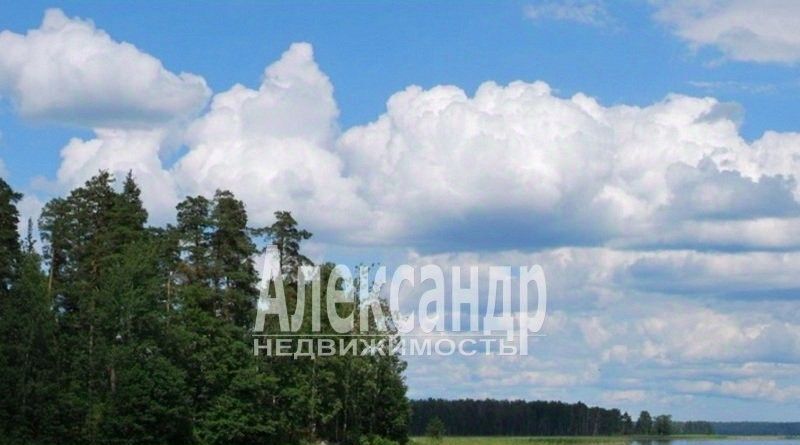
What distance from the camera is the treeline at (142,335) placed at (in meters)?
57.3

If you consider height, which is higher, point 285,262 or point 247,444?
point 285,262

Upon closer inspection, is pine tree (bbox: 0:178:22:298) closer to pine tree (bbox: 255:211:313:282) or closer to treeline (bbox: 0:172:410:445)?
treeline (bbox: 0:172:410:445)

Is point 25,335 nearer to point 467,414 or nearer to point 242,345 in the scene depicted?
point 242,345

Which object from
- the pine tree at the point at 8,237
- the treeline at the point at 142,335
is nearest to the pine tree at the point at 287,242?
the treeline at the point at 142,335

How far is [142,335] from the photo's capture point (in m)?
63.1

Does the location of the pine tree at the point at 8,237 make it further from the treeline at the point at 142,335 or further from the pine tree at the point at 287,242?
the pine tree at the point at 287,242

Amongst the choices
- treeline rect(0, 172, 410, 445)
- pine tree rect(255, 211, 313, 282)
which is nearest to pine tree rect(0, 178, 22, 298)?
treeline rect(0, 172, 410, 445)

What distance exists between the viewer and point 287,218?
7525 cm

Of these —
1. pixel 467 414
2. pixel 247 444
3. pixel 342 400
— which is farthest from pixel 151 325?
Answer: pixel 467 414

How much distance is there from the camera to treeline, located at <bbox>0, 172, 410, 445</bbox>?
5734 cm

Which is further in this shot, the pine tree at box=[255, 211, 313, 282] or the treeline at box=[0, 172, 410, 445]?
the pine tree at box=[255, 211, 313, 282]

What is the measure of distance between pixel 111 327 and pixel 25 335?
5.29 metres

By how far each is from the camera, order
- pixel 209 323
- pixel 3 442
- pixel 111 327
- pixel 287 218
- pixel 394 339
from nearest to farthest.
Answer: pixel 3 442
pixel 111 327
pixel 209 323
pixel 287 218
pixel 394 339

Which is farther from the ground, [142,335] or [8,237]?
[8,237]
